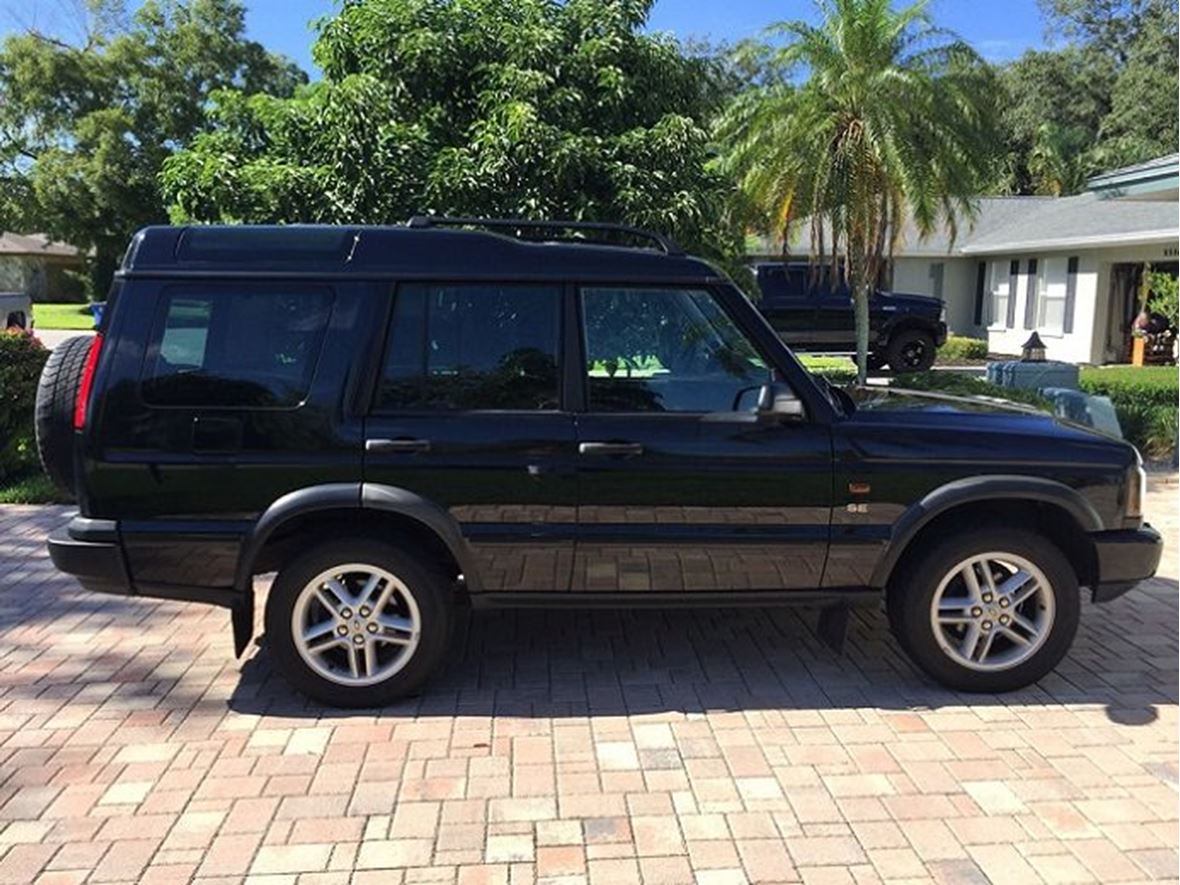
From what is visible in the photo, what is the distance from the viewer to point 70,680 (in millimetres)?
4383

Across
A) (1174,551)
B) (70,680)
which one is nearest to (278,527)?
(70,680)

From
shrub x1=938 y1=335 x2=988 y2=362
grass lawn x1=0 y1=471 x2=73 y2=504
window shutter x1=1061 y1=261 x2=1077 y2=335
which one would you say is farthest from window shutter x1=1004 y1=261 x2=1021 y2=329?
grass lawn x1=0 y1=471 x2=73 y2=504

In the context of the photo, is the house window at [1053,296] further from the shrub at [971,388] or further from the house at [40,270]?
the house at [40,270]

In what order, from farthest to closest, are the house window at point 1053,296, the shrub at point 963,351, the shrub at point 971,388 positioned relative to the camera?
the shrub at point 963,351, the house window at point 1053,296, the shrub at point 971,388

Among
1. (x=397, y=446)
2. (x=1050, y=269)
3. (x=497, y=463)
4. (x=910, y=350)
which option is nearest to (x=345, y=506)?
(x=397, y=446)

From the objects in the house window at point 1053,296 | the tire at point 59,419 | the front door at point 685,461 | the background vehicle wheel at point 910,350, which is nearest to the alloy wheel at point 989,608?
the front door at point 685,461

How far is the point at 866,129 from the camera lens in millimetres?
11773

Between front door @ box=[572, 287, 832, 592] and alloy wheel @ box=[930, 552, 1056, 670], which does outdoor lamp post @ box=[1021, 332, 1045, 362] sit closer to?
alloy wheel @ box=[930, 552, 1056, 670]

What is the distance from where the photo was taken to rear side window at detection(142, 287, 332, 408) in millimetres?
3811

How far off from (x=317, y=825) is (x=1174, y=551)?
19.5 ft

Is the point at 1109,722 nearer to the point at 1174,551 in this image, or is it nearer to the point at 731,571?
the point at 731,571

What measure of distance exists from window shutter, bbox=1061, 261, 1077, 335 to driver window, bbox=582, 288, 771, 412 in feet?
65.2

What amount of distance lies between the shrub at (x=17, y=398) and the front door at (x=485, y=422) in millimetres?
5766

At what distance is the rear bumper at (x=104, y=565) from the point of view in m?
3.84
